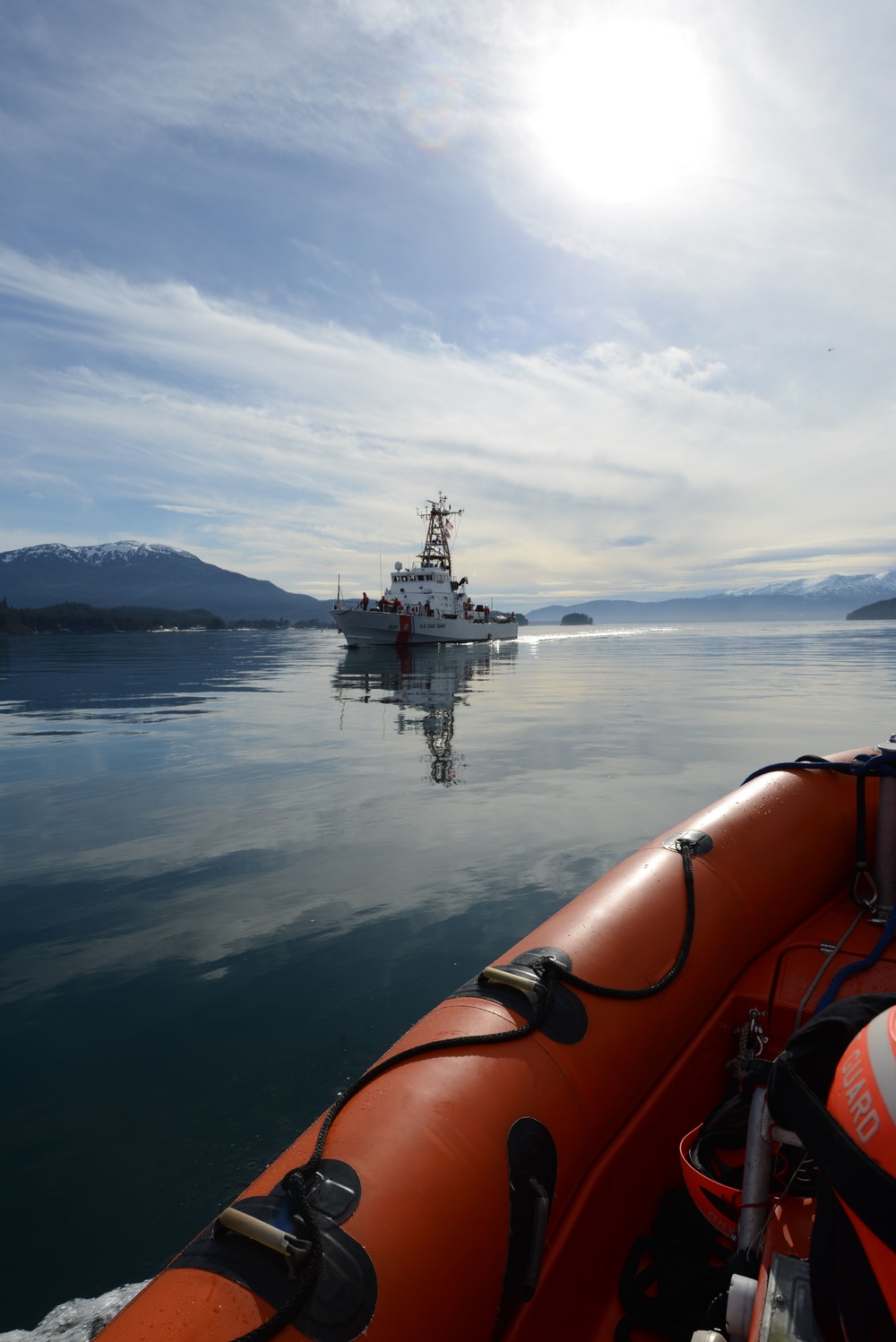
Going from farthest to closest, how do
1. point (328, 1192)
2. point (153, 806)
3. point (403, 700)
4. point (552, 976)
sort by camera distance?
point (403, 700)
point (153, 806)
point (552, 976)
point (328, 1192)

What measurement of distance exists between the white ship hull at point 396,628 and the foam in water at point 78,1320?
3594 centimetres

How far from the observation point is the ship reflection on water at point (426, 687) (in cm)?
998

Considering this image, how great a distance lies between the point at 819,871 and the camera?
341cm

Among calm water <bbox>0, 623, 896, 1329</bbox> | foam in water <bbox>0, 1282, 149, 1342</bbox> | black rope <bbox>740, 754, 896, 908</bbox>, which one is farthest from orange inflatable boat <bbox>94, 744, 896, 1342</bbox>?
calm water <bbox>0, 623, 896, 1329</bbox>

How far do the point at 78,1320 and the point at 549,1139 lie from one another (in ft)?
4.85

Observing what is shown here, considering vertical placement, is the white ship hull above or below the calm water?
above

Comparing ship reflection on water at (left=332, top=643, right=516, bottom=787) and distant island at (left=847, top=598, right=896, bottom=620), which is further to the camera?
distant island at (left=847, top=598, right=896, bottom=620)

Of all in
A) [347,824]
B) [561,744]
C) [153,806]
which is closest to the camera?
[347,824]

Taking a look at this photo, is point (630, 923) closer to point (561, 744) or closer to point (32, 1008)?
point (32, 1008)

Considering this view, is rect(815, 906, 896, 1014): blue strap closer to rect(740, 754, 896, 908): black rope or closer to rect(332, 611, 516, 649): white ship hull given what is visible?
rect(740, 754, 896, 908): black rope

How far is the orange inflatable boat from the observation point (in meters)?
1.30

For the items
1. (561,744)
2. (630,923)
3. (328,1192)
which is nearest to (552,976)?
(630,923)

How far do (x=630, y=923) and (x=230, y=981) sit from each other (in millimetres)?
2332

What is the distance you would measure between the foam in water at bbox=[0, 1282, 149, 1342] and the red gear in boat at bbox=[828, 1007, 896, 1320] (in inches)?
72.9
